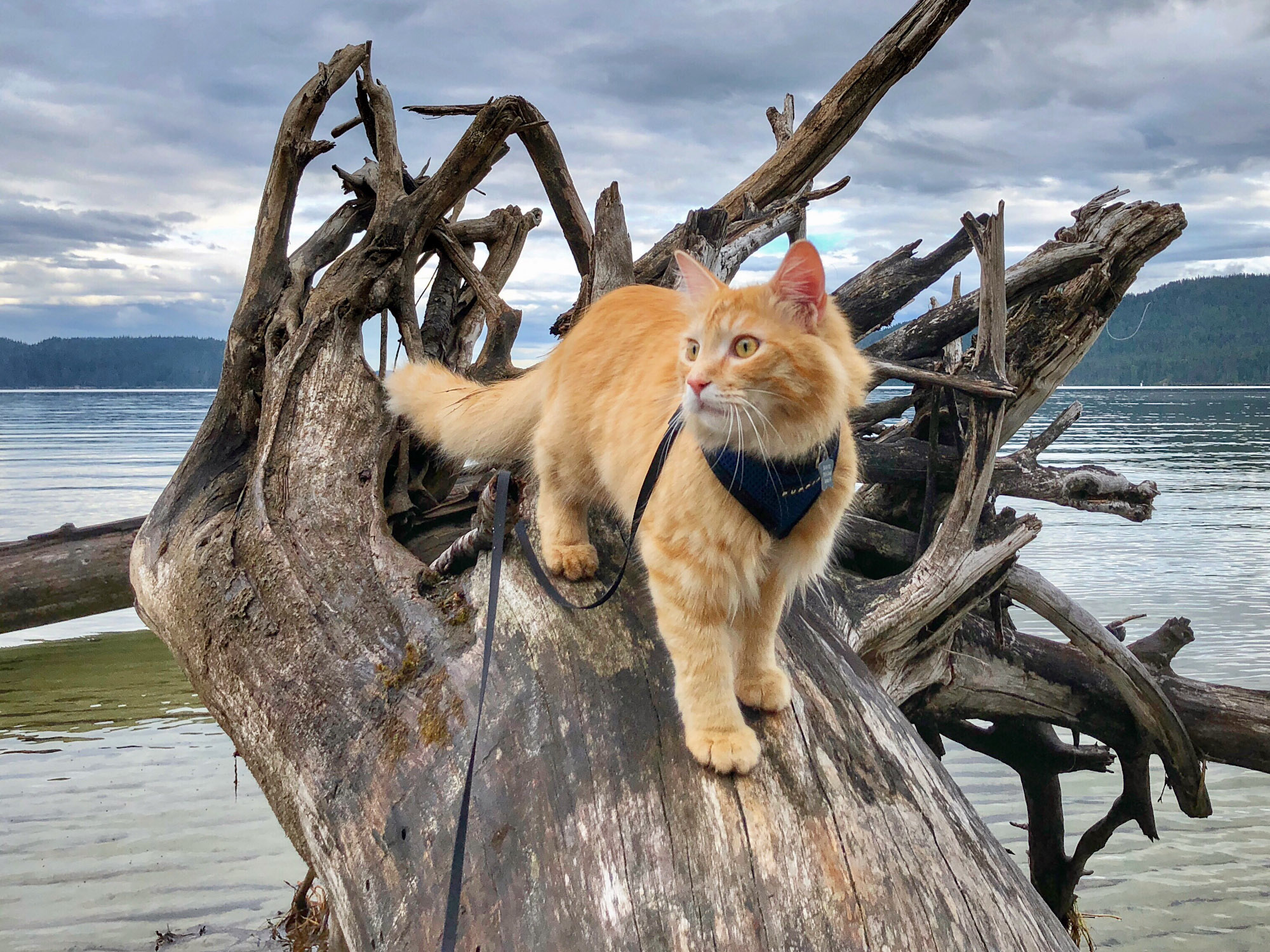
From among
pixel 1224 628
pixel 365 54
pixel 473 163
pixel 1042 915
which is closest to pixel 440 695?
pixel 1042 915

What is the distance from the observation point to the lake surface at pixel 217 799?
4.18 meters

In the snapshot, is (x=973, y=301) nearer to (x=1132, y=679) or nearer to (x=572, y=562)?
(x=1132, y=679)

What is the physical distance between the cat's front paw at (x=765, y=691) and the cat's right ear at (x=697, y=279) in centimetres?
99

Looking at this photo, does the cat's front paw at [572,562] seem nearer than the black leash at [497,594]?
No

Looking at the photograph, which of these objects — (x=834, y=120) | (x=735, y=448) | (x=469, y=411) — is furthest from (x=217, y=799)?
(x=834, y=120)

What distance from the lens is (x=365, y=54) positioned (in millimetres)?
5070

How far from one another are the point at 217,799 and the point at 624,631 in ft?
13.4

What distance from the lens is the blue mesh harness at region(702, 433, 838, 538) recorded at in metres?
2.02

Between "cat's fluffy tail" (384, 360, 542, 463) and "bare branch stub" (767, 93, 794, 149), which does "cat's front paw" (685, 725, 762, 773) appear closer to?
"cat's fluffy tail" (384, 360, 542, 463)

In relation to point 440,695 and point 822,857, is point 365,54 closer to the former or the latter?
point 440,695

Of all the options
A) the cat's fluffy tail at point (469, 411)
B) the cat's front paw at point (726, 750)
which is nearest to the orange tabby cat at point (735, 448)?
the cat's front paw at point (726, 750)

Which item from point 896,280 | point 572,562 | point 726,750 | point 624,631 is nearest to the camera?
point 726,750

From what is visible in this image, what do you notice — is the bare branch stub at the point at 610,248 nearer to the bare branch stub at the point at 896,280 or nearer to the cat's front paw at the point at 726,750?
the bare branch stub at the point at 896,280

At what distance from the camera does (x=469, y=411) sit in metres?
3.43
